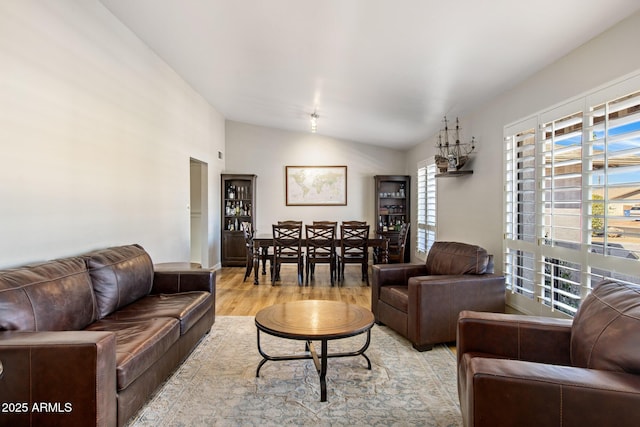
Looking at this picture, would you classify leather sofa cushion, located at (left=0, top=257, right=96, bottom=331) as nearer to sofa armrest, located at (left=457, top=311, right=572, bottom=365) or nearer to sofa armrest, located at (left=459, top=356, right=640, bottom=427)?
sofa armrest, located at (left=459, top=356, right=640, bottom=427)

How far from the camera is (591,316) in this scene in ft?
5.35

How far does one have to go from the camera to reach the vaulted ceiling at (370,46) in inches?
93.7

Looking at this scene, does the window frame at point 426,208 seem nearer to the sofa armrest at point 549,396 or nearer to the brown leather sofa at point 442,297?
the brown leather sofa at point 442,297

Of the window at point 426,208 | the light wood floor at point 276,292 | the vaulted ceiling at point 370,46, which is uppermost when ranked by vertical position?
the vaulted ceiling at point 370,46

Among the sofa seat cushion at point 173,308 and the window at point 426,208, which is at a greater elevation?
the window at point 426,208

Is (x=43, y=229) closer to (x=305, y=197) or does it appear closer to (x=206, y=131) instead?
(x=206, y=131)

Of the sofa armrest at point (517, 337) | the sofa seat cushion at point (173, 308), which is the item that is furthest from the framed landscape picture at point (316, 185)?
the sofa armrest at point (517, 337)

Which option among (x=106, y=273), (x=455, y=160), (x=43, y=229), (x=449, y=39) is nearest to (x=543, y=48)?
(x=449, y=39)

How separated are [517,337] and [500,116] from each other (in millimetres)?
2752

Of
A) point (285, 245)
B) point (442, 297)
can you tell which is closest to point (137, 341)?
point (442, 297)

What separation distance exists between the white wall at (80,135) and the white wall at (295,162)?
266 cm

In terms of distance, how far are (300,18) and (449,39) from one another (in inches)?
48.4

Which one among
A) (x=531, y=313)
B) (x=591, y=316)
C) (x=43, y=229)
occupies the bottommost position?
(x=531, y=313)

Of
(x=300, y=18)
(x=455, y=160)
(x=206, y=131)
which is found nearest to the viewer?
(x=300, y=18)
